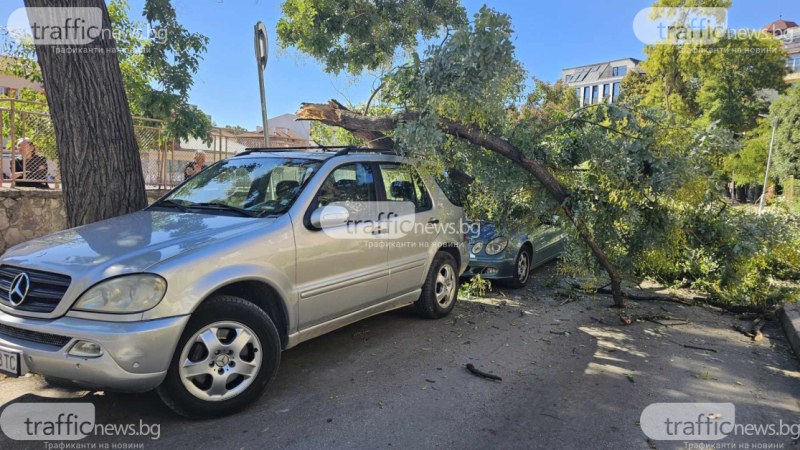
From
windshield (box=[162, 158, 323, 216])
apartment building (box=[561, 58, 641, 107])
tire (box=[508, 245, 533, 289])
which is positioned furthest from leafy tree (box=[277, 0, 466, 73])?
apartment building (box=[561, 58, 641, 107])

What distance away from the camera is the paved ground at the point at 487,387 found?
3119 millimetres

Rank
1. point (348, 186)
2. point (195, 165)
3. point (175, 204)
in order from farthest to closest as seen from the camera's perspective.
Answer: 1. point (195, 165)
2. point (348, 186)
3. point (175, 204)

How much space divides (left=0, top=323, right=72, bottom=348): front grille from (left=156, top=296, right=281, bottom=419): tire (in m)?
0.62

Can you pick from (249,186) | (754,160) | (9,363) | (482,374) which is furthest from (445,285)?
(754,160)

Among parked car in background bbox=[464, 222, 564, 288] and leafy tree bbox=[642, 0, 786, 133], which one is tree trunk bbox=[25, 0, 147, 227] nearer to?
parked car in background bbox=[464, 222, 564, 288]

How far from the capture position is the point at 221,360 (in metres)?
3.18

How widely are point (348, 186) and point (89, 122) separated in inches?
106

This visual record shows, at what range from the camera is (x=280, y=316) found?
12.1 feet

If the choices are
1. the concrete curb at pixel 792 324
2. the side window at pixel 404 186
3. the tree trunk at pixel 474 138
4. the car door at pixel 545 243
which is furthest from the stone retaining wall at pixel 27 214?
the concrete curb at pixel 792 324

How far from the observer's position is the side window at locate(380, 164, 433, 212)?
4.94 meters

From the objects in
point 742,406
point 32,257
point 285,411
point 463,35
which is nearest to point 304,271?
point 285,411

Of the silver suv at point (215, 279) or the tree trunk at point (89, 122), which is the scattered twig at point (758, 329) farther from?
the tree trunk at point (89, 122)

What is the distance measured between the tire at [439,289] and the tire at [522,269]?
184 cm

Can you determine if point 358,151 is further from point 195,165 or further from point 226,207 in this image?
point 195,165
